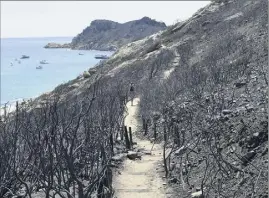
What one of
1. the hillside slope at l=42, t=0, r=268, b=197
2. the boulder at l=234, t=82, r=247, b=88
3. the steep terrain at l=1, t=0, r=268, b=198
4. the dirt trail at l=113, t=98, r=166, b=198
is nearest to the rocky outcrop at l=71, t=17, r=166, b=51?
the steep terrain at l=1, t=0, r=268, b=198

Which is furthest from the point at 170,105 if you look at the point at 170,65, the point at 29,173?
the point at 170,65

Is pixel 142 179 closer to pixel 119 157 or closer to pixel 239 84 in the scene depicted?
pixel 119 157

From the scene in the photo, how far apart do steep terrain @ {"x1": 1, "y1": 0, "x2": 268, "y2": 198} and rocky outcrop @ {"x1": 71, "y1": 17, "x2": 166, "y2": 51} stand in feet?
348

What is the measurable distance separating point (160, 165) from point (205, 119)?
2.78 m

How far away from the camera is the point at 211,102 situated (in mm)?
22453

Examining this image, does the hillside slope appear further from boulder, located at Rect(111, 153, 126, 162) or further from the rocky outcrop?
the rocky outcrop

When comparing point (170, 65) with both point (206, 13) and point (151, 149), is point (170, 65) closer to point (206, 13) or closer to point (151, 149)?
point (206, 13)

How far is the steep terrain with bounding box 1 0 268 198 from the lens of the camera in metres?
13.8

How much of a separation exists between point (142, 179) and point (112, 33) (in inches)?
6511

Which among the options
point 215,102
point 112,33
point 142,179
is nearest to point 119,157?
point 142,179

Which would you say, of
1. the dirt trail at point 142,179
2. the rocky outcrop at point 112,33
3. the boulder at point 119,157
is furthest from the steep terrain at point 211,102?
the rocky outcrop at point 112,33

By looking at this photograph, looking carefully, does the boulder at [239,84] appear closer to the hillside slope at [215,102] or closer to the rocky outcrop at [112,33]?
the hillside slope at [215,102]

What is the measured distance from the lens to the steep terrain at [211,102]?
13.8 metres

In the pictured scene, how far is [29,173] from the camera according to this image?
1367cm
